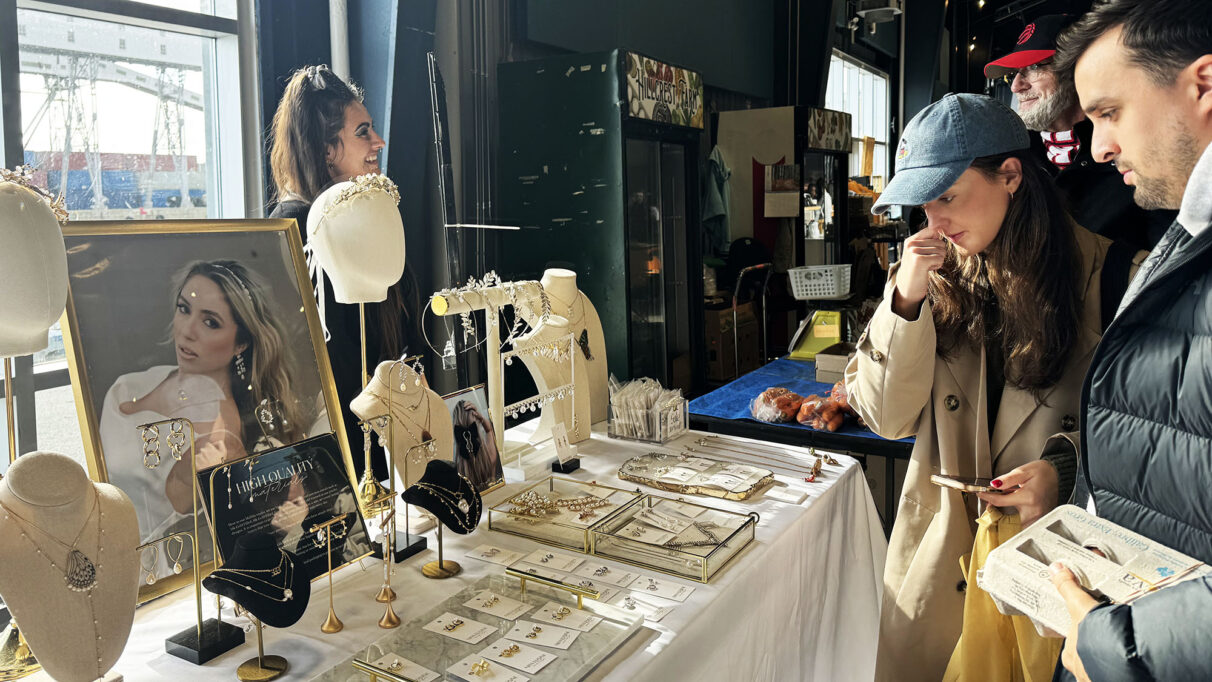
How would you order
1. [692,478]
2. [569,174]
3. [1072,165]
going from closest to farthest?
[1072,165], [692,478], [569,174]

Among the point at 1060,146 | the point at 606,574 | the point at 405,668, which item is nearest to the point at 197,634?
the point at 405,668

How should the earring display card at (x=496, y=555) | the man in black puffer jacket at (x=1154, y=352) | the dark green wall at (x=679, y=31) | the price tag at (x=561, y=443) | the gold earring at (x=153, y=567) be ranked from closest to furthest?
1. the man in black puffer jacket at (x=1154, y=352)
2. the gold earring at (x=153, y=567)
3. the earring display card at (x=496, y=555)
4. the price tag at (x=561, y=443)
5. the dark green wall at (x=679, y=31)

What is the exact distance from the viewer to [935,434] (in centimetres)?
178

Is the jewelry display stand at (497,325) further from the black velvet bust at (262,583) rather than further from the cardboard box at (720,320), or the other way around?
the cardboard box at (720,320)

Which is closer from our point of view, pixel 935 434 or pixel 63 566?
pixel 63 566

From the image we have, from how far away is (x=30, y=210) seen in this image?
1158mm

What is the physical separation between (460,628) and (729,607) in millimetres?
513

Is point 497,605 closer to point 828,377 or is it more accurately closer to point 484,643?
point 484,643

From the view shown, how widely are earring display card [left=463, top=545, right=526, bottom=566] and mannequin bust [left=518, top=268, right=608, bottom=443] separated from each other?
0.62m

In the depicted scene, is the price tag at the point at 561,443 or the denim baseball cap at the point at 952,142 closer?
the denim baseball cap at the point at 952,142

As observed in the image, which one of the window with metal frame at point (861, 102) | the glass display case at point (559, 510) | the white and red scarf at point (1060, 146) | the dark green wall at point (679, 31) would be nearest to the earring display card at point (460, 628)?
the glass display case at point (559, 510)

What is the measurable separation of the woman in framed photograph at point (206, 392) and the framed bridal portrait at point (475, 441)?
355 mm

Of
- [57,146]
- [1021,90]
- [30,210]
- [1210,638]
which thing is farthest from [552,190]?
[1210,638]

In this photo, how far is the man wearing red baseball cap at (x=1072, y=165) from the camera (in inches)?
65.5
